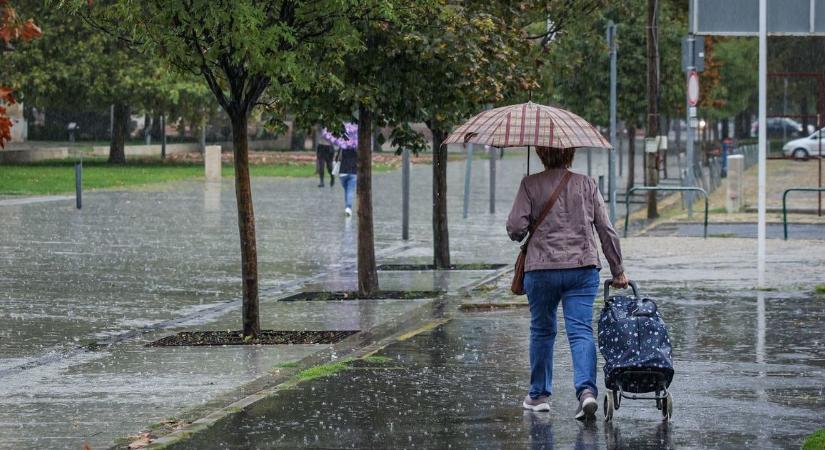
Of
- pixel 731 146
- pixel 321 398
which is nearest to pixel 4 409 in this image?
pixel 321 398

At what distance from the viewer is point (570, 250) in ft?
29.1

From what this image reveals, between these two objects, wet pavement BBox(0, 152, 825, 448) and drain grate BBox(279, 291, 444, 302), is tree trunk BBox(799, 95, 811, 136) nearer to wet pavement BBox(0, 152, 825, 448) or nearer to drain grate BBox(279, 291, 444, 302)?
wet pavement BBox(0, 152, 825, 448)

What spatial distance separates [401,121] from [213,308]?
9.12 ft

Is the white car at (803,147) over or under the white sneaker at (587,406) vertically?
over

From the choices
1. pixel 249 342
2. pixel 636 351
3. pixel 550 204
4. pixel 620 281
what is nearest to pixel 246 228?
pixel 249 342

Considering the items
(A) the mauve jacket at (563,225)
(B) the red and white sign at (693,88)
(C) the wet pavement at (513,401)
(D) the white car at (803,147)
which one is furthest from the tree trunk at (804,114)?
(A) the mauve jacket at (563,225)

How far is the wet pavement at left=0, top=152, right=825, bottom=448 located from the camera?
386 inches

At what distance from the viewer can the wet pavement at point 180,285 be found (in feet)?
32.2

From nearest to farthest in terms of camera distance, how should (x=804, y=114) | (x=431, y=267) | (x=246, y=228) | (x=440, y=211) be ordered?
1. (x=246, y=228)
2. (x=440, y=211)
3. (x=431, y=267)
4. (x=804, y=114)

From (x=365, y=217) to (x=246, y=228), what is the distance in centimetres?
325

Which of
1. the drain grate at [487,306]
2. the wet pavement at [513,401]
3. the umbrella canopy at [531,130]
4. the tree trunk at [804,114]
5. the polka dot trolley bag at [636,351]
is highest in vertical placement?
the tree trunk at [804,114]

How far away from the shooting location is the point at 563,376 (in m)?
10.6

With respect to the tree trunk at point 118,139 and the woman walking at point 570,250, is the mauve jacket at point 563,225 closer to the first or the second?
the woman walking at point 570,250

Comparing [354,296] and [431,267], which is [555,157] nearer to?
[354,296]
